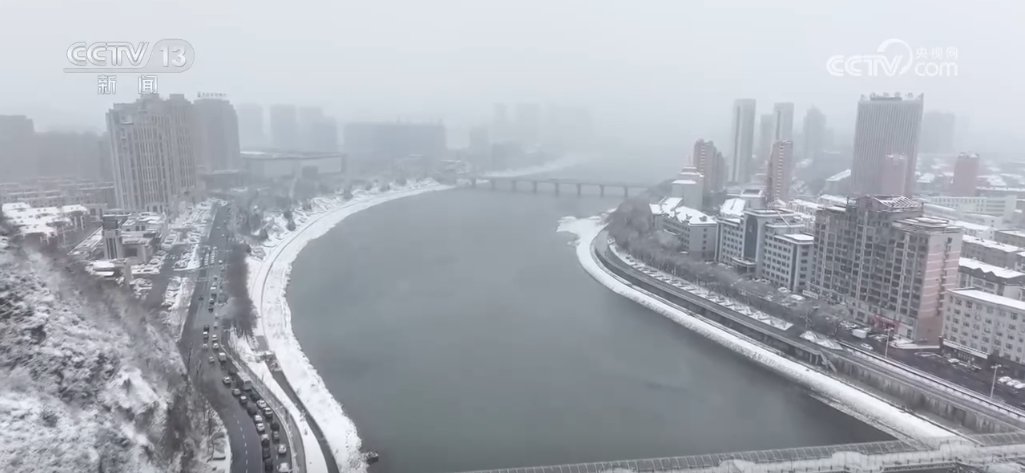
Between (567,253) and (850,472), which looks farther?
(567,253)

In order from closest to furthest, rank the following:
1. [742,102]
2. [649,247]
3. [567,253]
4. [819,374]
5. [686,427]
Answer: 1. [686,427]
2. [819,374]
3. [649,247]
4. [567,253]
5. [742,102]

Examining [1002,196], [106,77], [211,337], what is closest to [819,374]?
[211,337]

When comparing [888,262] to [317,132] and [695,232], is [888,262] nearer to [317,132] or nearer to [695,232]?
[695,232]

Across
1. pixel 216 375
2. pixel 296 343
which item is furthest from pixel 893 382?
pixel 216 375

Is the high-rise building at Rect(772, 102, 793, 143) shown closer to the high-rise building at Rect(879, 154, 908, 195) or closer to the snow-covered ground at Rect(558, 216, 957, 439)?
the high-rise building at Rect(879, 154, 908, 195)

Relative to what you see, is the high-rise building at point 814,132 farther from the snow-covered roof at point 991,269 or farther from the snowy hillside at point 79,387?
the snowy hillside at point 79,387

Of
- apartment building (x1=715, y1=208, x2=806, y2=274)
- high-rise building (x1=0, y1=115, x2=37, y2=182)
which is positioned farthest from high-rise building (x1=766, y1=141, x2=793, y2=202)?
high-rise building (x1=0, y1=115, x2=37, y2=182)

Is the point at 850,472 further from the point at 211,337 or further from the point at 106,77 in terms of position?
the point at 106,77

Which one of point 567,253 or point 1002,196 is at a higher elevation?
point 1002,196
